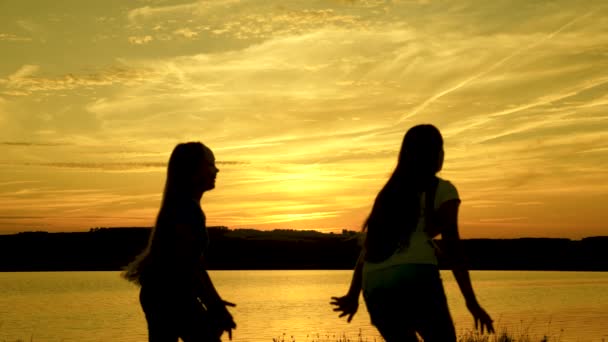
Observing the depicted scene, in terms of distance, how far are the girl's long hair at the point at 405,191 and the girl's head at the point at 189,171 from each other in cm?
148

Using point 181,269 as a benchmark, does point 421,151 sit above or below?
above

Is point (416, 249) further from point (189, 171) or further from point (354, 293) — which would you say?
point (189, 171)

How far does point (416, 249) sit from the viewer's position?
4.91 metres

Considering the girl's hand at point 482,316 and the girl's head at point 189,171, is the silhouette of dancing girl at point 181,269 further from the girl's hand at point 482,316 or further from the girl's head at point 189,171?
the girl's hand at point 482,316

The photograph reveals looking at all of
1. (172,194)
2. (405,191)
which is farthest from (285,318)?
(405,191)

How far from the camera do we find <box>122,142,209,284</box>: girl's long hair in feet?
19.0

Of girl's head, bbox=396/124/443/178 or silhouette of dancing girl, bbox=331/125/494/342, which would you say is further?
girl's head, bbox=396/124/443/178

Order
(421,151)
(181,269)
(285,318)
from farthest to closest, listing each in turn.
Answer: (285,318)
(181,269)
(421,151)

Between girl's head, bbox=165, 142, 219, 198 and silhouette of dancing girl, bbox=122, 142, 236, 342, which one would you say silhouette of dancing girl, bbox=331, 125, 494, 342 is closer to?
silhouette of dancing girl, bbox=122, 142, 236, 342

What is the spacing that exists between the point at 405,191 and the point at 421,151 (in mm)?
273

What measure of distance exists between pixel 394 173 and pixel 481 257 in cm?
16470

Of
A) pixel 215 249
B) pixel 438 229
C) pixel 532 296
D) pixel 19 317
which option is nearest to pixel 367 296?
pixel 438 229

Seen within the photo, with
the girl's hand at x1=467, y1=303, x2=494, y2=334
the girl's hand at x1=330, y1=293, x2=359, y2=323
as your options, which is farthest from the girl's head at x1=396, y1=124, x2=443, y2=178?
the girl's hand at x1=330, y1=293, x2=359, y2=323

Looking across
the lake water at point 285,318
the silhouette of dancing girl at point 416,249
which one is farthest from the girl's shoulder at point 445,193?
the lake water at point 285,318
